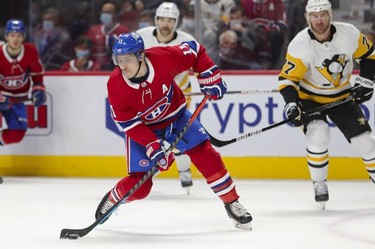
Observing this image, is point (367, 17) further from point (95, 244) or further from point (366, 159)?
point (95, 244)

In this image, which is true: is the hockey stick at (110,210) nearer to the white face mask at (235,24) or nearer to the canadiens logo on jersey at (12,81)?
the white face mask at (235,24)

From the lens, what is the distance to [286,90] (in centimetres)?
534

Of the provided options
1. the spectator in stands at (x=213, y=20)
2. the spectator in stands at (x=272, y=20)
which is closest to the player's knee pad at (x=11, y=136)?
the spectator in stands at (x=213, y=20)

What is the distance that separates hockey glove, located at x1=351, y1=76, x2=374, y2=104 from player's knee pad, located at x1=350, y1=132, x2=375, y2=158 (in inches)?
7.3

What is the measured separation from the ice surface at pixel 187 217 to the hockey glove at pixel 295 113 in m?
0.48

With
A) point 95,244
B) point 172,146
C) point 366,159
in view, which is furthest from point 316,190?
point 95,244

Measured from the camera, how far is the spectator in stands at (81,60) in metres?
7.38

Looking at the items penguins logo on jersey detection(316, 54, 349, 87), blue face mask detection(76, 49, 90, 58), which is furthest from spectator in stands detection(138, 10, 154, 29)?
penguins logo on jersey detection(316, 54, 349, 87)

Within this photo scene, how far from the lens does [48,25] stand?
7.54 meters

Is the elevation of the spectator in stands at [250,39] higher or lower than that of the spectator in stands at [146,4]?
lower

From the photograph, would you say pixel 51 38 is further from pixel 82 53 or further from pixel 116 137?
pixel 116 137

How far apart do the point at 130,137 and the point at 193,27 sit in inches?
105

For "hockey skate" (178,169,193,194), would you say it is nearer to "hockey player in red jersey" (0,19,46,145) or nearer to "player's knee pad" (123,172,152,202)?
"hockey player in red jersey" (0,19,46,145)

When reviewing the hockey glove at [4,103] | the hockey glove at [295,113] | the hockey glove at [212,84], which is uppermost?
the hockey glove at [212,84]
